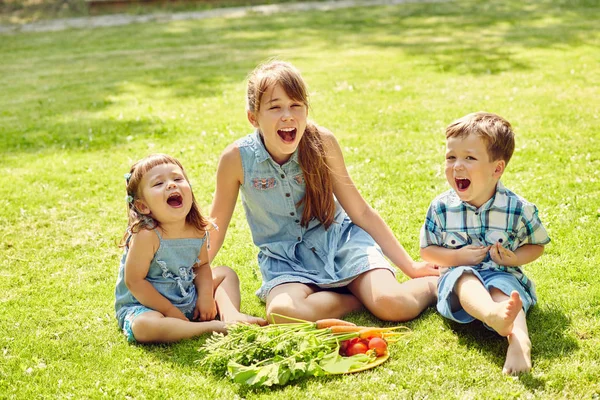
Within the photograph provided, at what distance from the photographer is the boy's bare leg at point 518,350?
355 centimetres

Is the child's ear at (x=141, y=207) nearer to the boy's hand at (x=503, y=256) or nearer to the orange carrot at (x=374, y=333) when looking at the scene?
the orange carrot at (x=374, y=333)

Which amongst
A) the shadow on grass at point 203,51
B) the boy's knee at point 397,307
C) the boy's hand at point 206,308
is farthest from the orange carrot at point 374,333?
the shadow on grass at point 203,51

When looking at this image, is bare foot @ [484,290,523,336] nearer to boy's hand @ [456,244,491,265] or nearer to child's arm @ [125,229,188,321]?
boy's hand @ [456,244,491,265]

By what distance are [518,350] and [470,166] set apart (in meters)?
0.93

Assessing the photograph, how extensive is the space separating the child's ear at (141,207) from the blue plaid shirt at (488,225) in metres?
1.48

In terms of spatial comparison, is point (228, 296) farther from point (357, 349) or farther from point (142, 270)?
point (357, 349)

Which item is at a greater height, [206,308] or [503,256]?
[503,256]

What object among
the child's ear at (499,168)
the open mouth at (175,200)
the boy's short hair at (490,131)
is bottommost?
the open mouth at (175,200)

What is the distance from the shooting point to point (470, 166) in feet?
12.9

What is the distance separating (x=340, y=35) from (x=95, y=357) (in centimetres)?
1070

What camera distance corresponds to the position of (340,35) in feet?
45.6

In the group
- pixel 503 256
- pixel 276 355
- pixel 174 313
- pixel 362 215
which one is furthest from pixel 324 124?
pixel 276 355

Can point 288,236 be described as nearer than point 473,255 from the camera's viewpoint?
No

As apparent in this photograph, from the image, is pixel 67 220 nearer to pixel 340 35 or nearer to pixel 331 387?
pixel 331 387
